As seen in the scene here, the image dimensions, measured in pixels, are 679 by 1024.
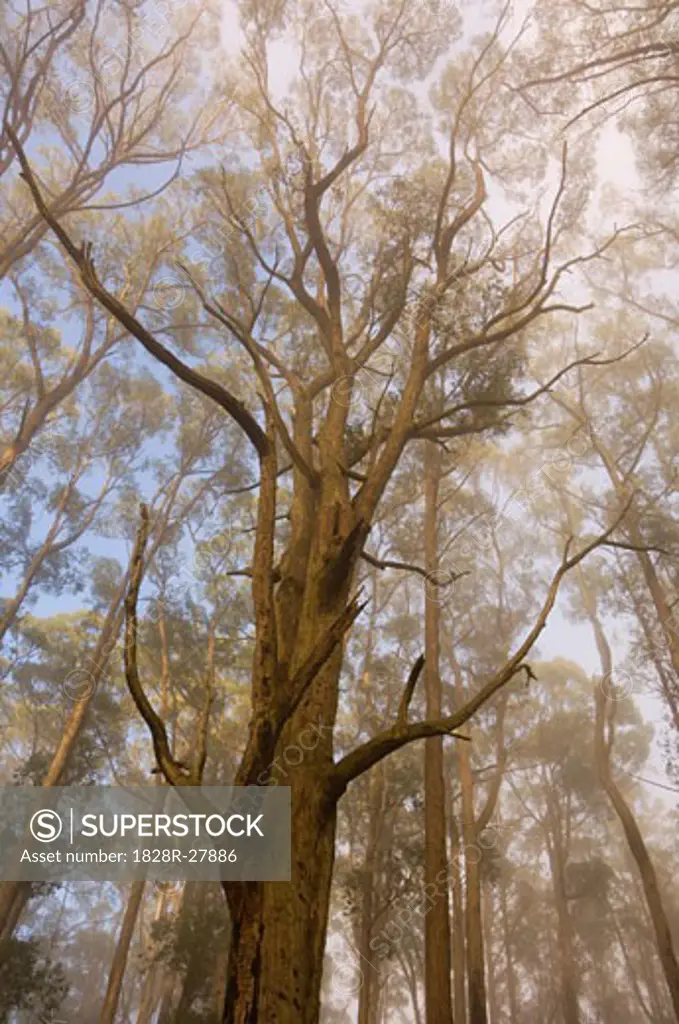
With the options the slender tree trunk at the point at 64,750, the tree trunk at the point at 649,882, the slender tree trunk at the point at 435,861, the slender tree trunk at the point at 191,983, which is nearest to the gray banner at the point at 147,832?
the slender tree trunk at the point at 64,750

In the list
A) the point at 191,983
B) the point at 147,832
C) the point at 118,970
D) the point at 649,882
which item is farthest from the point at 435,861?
the point at 118,970

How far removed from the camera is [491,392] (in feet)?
26.5

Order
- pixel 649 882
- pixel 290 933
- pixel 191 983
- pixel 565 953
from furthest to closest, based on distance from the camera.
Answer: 1. pixel 565 953
2. pixel 191 983
3. pixel 649 882
4. pixel 290 933

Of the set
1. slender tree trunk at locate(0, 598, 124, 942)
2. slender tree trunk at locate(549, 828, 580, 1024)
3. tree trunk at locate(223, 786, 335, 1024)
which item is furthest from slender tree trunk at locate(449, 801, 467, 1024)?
tree trunk at locate(223, 786, 335, 1024)

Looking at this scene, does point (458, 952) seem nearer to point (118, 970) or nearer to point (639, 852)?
point (639, 852)

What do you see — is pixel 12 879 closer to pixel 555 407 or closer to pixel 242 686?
pixel 242 686

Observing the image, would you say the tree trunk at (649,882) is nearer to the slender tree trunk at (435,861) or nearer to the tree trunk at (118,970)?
the slender tree trunk at (435,861)

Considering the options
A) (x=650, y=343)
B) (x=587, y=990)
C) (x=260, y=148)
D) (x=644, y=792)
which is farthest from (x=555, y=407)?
(x=587, y=990)

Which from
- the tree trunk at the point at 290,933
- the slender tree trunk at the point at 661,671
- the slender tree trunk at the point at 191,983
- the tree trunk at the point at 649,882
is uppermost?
the slender tree trunk at the point at 661,671

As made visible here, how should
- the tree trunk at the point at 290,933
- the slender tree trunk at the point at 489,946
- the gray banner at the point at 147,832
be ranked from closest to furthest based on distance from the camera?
the tree trunk at the point at 290,933 < the gray banner at the point at 147,832 < the slender tree trunk at the point at 489,946

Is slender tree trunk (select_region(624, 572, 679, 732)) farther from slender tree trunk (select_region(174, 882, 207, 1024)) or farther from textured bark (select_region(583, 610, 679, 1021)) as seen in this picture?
slender tree trunk (select_region(174, 882, 207, 1024))

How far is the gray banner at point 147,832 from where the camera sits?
6.27ft

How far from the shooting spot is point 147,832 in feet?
13.1

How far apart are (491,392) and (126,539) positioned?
15110 mm
